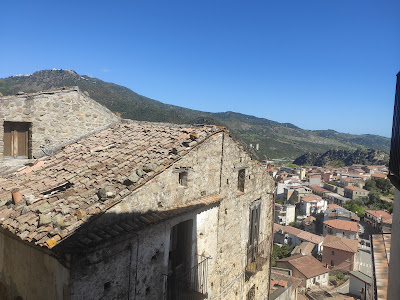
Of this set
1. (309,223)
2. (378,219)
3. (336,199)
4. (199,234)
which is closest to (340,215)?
(378,219)

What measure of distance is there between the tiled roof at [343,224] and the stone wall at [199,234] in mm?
51347

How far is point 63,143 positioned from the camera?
970 centimetres

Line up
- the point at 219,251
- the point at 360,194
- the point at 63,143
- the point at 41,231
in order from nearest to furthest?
1. the point at 41,231
2. the point at 219,251
3. the point at 63,143
4. the point at 360,194

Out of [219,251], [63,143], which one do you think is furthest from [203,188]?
[63,143]

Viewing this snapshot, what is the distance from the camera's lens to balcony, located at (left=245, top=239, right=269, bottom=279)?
31.9ft

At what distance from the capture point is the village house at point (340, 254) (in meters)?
46.0

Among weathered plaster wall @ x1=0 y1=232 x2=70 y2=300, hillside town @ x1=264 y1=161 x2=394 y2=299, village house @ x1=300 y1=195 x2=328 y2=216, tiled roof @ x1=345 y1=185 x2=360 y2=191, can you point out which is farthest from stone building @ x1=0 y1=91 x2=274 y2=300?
tiled roof @ x1=345 y1=185 x2=360 y2=191

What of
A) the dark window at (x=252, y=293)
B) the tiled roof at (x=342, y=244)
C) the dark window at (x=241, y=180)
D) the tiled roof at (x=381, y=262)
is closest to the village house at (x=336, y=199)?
the tiled roof at (x=342, y=244)

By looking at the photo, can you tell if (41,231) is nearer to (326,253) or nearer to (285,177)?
(326,253)

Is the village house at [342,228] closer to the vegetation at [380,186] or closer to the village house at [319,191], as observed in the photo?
the village house at [319,191]

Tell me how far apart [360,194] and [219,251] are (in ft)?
268

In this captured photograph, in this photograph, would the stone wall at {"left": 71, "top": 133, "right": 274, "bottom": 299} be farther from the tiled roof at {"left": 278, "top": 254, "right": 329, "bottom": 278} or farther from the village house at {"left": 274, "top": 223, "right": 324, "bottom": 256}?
the village house at {"left": 274, "top": 223, "right": 324, "bottom": 256}

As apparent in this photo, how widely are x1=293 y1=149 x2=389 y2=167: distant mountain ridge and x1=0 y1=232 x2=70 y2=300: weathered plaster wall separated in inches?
5569

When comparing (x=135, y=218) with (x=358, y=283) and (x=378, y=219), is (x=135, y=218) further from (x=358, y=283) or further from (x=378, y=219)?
(x=378, y=219)
